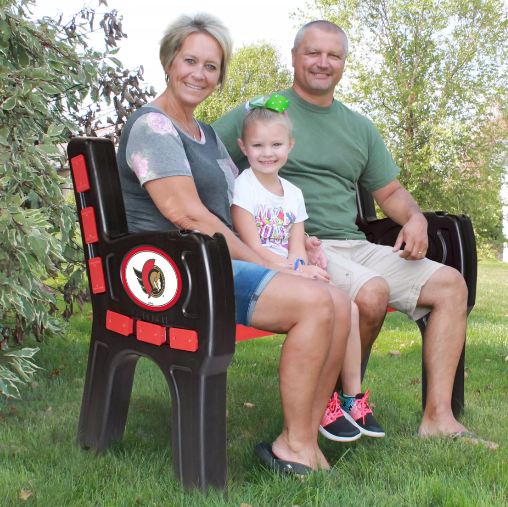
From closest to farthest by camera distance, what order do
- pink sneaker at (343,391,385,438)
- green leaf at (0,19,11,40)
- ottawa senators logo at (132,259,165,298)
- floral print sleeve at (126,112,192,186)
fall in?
ottawa senators logo at (132,259,165,298), floral print sleeve at (126,112,192,186), pink sneaker at (343,391,385,438), green leaf at (0,19,11,40)

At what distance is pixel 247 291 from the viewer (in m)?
2.02

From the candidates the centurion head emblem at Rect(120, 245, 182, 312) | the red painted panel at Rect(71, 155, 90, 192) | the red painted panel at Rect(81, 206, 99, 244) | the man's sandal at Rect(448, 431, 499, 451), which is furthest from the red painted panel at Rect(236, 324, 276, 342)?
the man's sandal at Rect(448, 431, 499, 451)

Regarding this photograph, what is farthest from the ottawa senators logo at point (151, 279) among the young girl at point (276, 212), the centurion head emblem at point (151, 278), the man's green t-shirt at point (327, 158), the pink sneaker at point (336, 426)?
the man's green t-shirt at point (327, 158)

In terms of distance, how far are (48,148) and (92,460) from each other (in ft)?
4.30

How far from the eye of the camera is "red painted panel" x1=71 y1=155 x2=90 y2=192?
2184mm

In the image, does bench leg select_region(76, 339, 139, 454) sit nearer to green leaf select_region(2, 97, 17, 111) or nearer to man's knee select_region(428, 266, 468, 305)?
green leaf select_region(2, 97, 17, 111)

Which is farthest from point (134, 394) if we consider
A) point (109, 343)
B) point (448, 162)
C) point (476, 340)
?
point (448, 162)

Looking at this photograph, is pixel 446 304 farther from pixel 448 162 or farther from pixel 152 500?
pixel 448 162

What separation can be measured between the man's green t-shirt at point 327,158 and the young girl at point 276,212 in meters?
0.21

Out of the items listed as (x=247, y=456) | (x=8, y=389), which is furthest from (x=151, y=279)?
(x=8, y=389)

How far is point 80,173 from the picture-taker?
7.25 ft

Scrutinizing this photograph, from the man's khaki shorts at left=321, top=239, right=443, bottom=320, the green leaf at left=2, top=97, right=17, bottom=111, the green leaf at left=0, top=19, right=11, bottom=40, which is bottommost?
the man's khaki shorts at left=321, top=239, right=443, bottom=320

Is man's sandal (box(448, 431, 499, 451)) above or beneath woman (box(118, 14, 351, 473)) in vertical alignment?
beneath

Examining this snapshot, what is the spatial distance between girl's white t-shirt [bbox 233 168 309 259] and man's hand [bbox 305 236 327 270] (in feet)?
0.45
